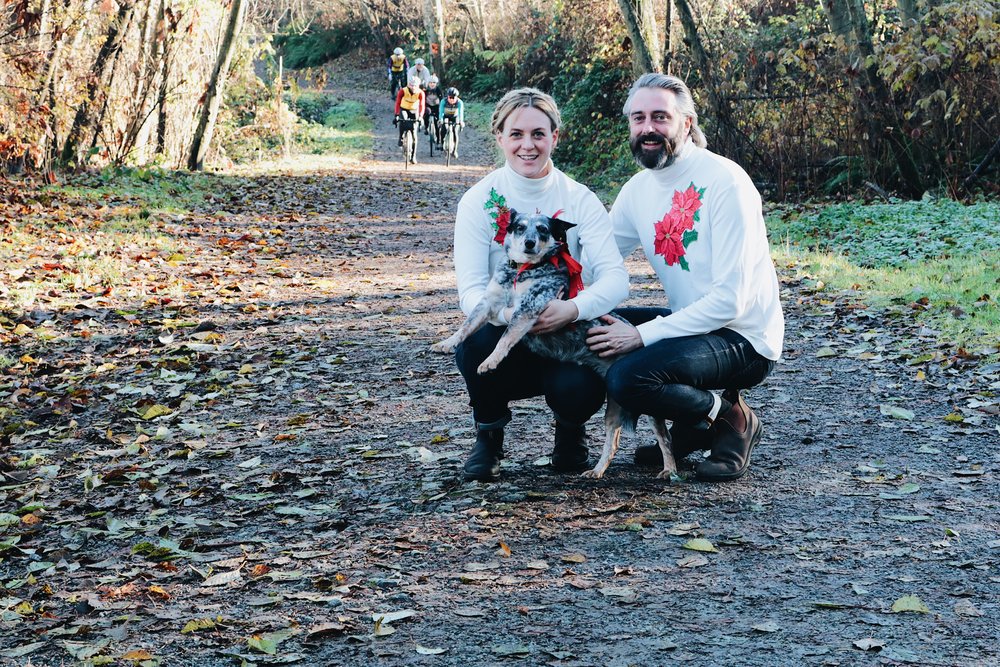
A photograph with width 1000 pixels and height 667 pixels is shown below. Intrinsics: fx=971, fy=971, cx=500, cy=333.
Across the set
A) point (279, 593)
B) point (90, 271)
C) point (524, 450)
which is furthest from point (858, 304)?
point (90, 271)

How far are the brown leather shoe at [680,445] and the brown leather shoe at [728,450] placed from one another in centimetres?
7

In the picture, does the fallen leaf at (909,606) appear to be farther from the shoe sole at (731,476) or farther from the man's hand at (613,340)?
the man's hand at (613,340)

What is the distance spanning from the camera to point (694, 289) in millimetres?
4516

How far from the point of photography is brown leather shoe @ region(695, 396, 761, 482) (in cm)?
465

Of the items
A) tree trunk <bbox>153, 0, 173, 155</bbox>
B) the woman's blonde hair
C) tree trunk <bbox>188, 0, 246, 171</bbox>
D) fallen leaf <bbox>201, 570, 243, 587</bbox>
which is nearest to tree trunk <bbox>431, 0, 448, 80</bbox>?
tree trunk <bbox>188, 0, 246, 171</bbox>

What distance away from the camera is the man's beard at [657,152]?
4.41m

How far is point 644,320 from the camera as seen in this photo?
189 inches

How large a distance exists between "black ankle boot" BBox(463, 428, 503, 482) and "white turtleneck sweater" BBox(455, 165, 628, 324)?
645 mm

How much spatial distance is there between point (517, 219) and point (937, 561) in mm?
2231

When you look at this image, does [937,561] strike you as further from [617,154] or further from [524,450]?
[617,154]

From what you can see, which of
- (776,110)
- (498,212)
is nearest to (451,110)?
(776,110)

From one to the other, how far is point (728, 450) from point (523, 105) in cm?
190

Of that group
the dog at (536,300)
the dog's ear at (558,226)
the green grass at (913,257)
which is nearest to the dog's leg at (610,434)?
the dog at (536,300)

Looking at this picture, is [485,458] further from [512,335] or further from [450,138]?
[450,138]
